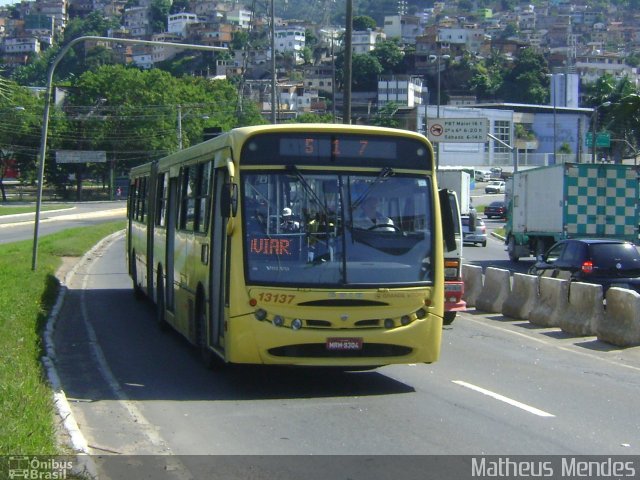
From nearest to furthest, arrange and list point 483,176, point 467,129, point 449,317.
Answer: point 449,317
point 467,129
point 483,176

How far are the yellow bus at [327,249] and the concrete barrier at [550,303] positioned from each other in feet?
20.8

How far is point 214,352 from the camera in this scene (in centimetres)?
1204

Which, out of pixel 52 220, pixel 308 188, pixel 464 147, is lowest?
pixel 52 220

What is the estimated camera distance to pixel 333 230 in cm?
1110

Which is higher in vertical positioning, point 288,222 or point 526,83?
point 526,83

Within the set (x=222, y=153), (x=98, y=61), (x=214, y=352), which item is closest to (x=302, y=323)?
(x=214, y=352)

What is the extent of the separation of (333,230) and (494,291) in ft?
33.2

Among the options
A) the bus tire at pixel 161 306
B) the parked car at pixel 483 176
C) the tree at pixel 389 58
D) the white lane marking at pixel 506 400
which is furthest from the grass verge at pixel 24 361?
the tree at pixel 389 58

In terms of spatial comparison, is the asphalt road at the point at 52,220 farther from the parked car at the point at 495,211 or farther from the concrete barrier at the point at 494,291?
the concrete barrier at the point at 494,291

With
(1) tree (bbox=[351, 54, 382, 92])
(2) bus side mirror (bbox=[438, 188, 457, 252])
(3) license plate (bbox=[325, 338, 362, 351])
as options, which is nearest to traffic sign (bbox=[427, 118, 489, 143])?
(2) bus side mirror (bbox=[438, 188, 457, 252])

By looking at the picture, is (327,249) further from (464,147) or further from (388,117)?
(464,147)

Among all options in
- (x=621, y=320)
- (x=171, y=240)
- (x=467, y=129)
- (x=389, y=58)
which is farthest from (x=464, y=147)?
(x=389, y=58)

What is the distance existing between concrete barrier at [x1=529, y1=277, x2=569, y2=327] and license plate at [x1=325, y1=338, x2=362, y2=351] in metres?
7.42

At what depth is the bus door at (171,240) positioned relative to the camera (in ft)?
51.1
